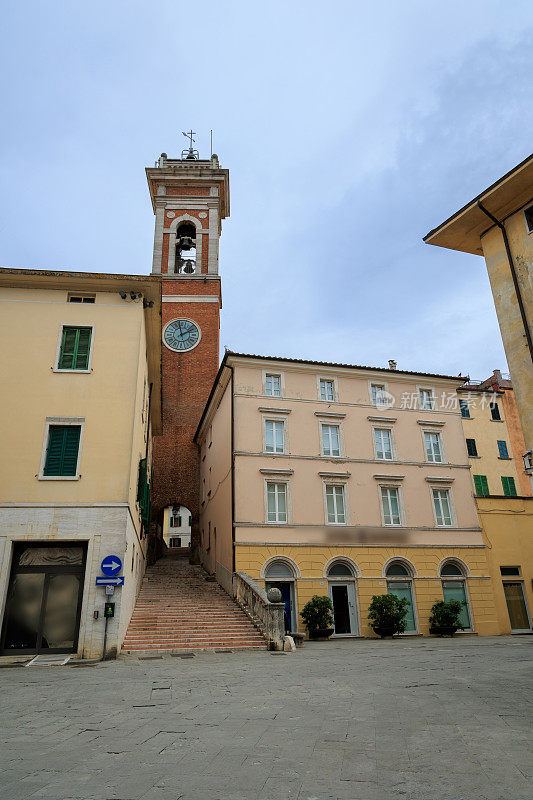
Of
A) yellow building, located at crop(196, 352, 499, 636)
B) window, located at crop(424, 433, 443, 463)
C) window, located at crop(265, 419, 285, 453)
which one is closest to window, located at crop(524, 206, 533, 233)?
yellow building, located at crop(196, 352, 499, 636)

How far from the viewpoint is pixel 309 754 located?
5113 mm

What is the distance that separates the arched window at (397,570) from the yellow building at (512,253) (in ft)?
51.4

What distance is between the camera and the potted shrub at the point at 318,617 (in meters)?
21.4

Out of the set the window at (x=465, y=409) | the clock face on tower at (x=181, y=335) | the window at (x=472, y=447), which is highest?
the clock face on tower at (x=181, y=335)

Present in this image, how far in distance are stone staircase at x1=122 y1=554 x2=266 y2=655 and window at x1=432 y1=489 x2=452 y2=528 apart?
10.7 metres

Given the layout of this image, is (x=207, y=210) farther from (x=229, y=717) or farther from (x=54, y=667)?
(x=229, y=717)

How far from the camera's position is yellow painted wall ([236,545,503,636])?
22.4 meters

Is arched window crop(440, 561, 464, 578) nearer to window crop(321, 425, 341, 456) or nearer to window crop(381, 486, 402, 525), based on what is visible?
window crop(381, 486, 402, 525)

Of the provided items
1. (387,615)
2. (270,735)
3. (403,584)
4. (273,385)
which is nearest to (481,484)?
(403,584)

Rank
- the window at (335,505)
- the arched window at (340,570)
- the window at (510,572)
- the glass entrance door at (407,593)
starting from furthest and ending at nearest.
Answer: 1. the window at (510,572)
2. the window at (335,505)
3. the glass entrance door at (407,593)
4. the arched window at (340,570)

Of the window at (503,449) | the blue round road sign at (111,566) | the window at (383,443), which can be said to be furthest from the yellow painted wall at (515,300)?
the window at (503,449)

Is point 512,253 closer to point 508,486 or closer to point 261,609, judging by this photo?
point 261,609

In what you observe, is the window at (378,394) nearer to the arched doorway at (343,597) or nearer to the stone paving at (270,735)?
the arched doorway at (343,597)

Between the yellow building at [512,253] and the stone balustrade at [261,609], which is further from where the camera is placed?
the stone balustrade at [261,609]
